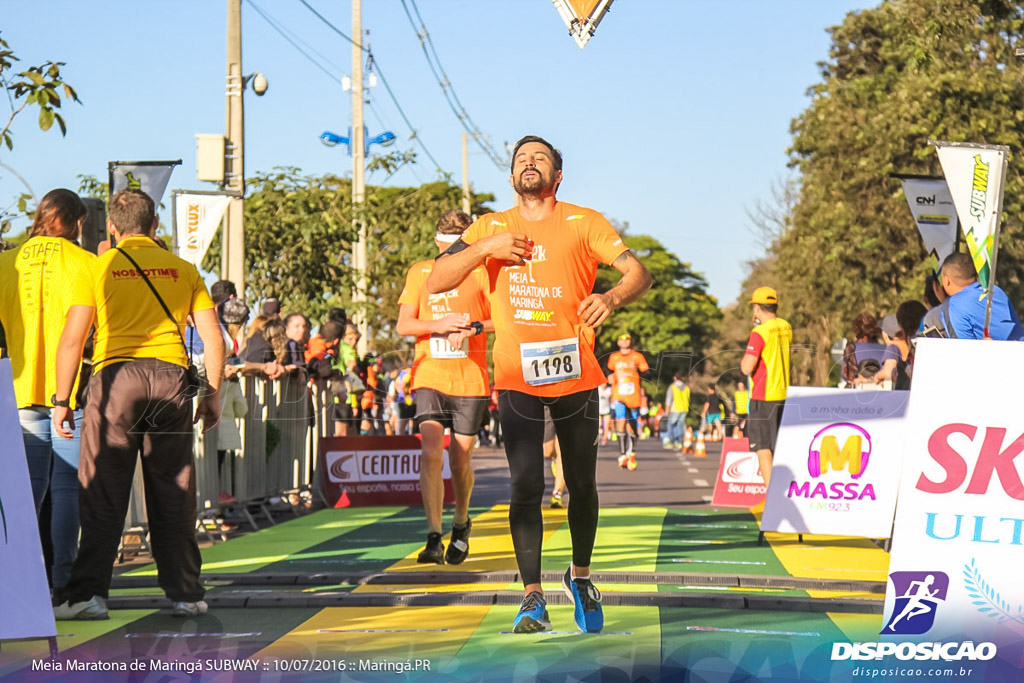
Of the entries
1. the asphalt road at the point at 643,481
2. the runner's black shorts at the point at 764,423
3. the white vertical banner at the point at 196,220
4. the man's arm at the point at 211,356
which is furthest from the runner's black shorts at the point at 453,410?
the white vertical banner at the point at 196,220

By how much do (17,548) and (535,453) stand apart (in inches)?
87.4

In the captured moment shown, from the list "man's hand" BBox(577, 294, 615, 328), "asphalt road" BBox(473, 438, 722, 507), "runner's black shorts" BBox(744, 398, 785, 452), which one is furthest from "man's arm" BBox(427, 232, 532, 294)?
"asphalt road" BBox(473, 438, 722, 507)

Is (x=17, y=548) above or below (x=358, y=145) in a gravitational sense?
below

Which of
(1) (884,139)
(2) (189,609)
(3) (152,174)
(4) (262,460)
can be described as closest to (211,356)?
(2) (189,609)

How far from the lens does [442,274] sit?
661 centimetres

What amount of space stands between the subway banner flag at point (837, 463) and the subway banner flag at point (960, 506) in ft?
15.0

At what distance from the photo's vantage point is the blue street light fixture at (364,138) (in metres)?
35.2

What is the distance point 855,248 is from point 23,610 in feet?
114

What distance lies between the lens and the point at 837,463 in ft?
36.4

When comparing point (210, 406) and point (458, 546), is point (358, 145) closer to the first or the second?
point (458, 546)

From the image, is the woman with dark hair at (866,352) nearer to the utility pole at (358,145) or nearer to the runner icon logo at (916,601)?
the runner icon logo at (916,601)

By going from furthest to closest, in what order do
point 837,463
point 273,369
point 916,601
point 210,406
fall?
point 273,369 → point 837,463 → point 210,406 → point 916,601

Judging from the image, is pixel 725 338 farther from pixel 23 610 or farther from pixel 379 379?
pixel 23 610

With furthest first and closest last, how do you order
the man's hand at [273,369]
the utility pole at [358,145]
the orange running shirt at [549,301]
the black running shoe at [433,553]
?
1. the utility pole at [358,145]
2. the man's hand at [273,369]
3. the black running shoe at [433,553]
4. the orange running shirt at [549,301]
